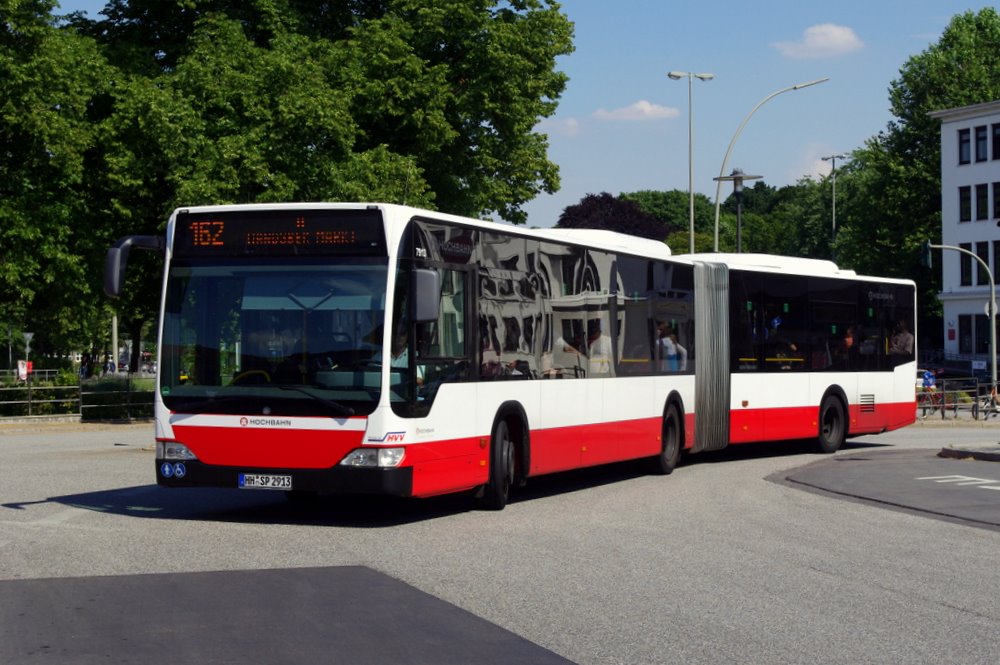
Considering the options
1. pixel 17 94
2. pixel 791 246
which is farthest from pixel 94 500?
pixel 791 246

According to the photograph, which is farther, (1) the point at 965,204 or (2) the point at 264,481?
(1) the point at 965,204

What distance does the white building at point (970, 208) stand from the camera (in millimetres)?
78875

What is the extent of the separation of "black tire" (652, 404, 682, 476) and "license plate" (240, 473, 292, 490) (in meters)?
8.10

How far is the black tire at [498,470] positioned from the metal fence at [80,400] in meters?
23.2

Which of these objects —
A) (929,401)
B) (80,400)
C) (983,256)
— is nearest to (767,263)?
(929,401)

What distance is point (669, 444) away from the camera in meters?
20.7

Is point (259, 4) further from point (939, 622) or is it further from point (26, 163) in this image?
point (939, 622)

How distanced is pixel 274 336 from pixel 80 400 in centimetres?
2513

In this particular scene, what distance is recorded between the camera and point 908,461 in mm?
23141

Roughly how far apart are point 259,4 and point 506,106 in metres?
6.87

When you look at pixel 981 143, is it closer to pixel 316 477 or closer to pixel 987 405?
pixel 987 405

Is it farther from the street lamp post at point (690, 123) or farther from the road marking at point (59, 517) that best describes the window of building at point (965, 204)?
the road marking at point (59, 517)

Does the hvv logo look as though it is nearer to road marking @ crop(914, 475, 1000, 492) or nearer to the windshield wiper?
the windshield wiper

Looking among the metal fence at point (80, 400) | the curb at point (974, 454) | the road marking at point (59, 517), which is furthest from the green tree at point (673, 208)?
the road marking at point (59, 517)
